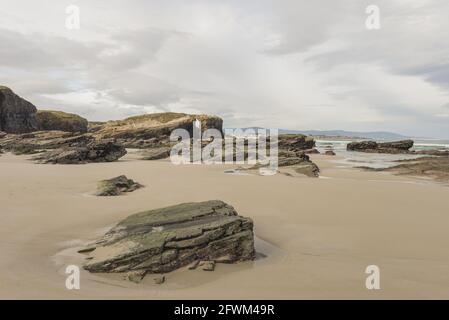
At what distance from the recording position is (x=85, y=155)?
27281mm

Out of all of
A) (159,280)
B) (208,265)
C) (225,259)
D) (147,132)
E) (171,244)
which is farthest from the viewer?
(147,132)

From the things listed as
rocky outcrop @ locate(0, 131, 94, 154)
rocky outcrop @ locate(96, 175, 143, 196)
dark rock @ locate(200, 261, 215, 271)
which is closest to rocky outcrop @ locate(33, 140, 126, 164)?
rocky outcrop @ locate(0, 131, 94, 154)

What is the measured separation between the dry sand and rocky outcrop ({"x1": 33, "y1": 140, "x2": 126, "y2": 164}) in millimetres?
11115

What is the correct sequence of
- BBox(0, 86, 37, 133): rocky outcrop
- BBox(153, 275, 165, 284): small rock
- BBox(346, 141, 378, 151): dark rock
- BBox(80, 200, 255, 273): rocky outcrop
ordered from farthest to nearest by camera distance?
BBox(0, 86, 37, 133): rocky outcrop
BBox(346, 141, 378, 151): dark rock
BBox(80, 200, 255, 273): rocky outcrop
BBox(153, 275, 165, 284): small rock

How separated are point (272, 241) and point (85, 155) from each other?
22.8 metres

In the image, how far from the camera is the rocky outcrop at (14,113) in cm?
6738

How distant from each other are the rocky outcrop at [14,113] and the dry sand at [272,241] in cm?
6329

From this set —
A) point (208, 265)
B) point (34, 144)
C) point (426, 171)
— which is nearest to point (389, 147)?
point (426, 171)

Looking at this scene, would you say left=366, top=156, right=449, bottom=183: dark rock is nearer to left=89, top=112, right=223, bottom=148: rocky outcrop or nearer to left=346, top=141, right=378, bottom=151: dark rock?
left=346, top=141, right=378, bottom=151: dark rock

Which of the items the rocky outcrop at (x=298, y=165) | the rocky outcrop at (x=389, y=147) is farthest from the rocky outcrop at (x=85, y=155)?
the rocky outcrop at (x=389, y=147)

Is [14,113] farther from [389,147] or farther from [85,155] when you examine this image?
[389,147]

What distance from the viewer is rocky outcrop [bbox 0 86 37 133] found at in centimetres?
6738
